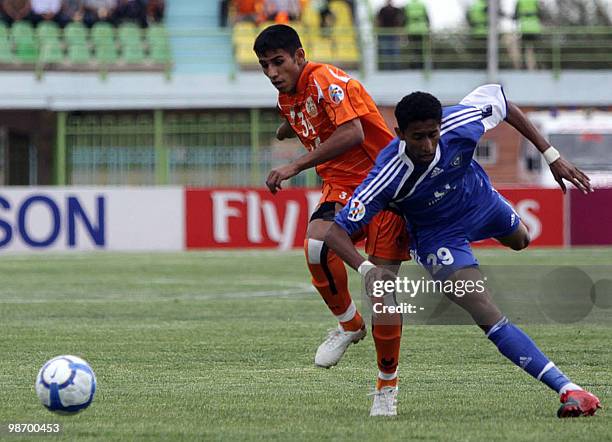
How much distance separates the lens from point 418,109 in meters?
6.33

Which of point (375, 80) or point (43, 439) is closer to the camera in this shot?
point (43, 439)

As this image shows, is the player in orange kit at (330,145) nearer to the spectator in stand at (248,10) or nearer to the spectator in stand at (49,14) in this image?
the spectator in stand at (49,14)

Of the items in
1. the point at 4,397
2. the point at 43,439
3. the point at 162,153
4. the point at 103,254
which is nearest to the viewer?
the point at 43,439

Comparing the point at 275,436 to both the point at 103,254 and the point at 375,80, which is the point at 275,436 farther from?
the point at 375,80

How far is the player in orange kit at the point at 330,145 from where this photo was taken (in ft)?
24.3

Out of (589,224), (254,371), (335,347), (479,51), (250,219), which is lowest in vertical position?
(589,224)

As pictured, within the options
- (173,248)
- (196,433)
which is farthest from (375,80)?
(196,433)

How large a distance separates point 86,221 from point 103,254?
75 cm

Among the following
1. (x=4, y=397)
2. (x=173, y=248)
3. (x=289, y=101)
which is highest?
(x=289, y=101)

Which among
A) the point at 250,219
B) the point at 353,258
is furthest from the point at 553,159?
the point at 250,219

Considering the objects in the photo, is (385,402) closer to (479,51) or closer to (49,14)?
(49,14)

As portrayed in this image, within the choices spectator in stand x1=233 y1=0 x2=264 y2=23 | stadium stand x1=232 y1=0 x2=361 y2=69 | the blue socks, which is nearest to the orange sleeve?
the blue socks

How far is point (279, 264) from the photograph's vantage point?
20.3 m

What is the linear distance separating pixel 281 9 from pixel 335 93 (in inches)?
1016
